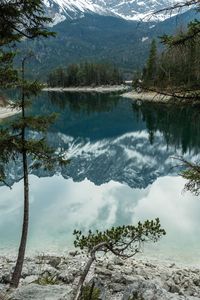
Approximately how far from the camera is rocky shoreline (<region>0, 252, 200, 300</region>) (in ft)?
60.5

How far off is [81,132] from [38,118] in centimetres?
8392

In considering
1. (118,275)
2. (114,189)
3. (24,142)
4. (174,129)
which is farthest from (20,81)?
(174,129)

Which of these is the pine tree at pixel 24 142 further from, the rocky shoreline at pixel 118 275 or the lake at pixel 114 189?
the lake at pixel 114 189

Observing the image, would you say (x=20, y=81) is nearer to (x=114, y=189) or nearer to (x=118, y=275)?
(x=118, y=275)

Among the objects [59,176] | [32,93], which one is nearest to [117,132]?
[59,176]

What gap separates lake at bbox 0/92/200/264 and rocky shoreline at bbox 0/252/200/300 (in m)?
3.16

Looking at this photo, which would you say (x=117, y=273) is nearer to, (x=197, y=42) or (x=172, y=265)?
(x=172, y=265)

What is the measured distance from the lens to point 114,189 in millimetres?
56312

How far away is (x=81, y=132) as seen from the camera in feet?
340

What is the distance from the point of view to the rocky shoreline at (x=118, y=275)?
18438 millimetres

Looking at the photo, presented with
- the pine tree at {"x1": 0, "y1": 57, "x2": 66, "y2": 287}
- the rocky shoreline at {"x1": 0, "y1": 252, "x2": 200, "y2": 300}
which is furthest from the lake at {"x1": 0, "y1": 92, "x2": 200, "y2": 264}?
the pine tree at {"x1": 0, "y1": 57, "x2": 66, "y2": 287}

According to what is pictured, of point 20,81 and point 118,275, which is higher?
point 20,81

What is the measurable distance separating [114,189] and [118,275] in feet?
109

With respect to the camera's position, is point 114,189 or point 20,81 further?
point 114,189
